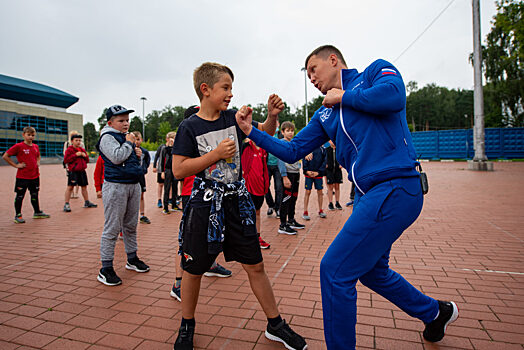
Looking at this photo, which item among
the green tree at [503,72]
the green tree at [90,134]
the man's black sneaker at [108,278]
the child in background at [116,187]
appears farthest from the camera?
the green tree at [90,134]

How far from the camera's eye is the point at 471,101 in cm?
7275

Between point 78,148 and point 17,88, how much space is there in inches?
1954

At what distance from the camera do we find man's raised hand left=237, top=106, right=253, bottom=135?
2.34 m

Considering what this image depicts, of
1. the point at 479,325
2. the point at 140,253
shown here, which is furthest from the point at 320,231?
the point at 479,325

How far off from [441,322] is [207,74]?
243 centimetres

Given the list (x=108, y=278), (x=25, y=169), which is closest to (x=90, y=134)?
(x=25, y=169)

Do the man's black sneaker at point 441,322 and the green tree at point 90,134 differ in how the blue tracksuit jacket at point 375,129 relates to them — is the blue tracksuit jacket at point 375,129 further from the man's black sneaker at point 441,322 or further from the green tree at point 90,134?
the green tree at point 90,134

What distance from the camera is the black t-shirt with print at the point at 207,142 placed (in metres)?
2.32

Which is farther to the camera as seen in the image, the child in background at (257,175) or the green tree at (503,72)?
the green tree at (503,72)

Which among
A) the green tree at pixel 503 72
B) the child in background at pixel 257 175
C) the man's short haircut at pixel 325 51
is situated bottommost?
the child in background at pixel 257 175

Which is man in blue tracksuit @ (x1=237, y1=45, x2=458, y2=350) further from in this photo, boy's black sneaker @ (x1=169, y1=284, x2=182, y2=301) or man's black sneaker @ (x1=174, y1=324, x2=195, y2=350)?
boy's black sneaker @ (x1=169, y1=284, x2=182, y2=301)

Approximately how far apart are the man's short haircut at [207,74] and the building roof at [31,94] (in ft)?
188

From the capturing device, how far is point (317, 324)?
2711 mm

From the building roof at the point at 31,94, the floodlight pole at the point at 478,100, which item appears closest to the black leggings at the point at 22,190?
the floodlight pole at the point at 478,100
